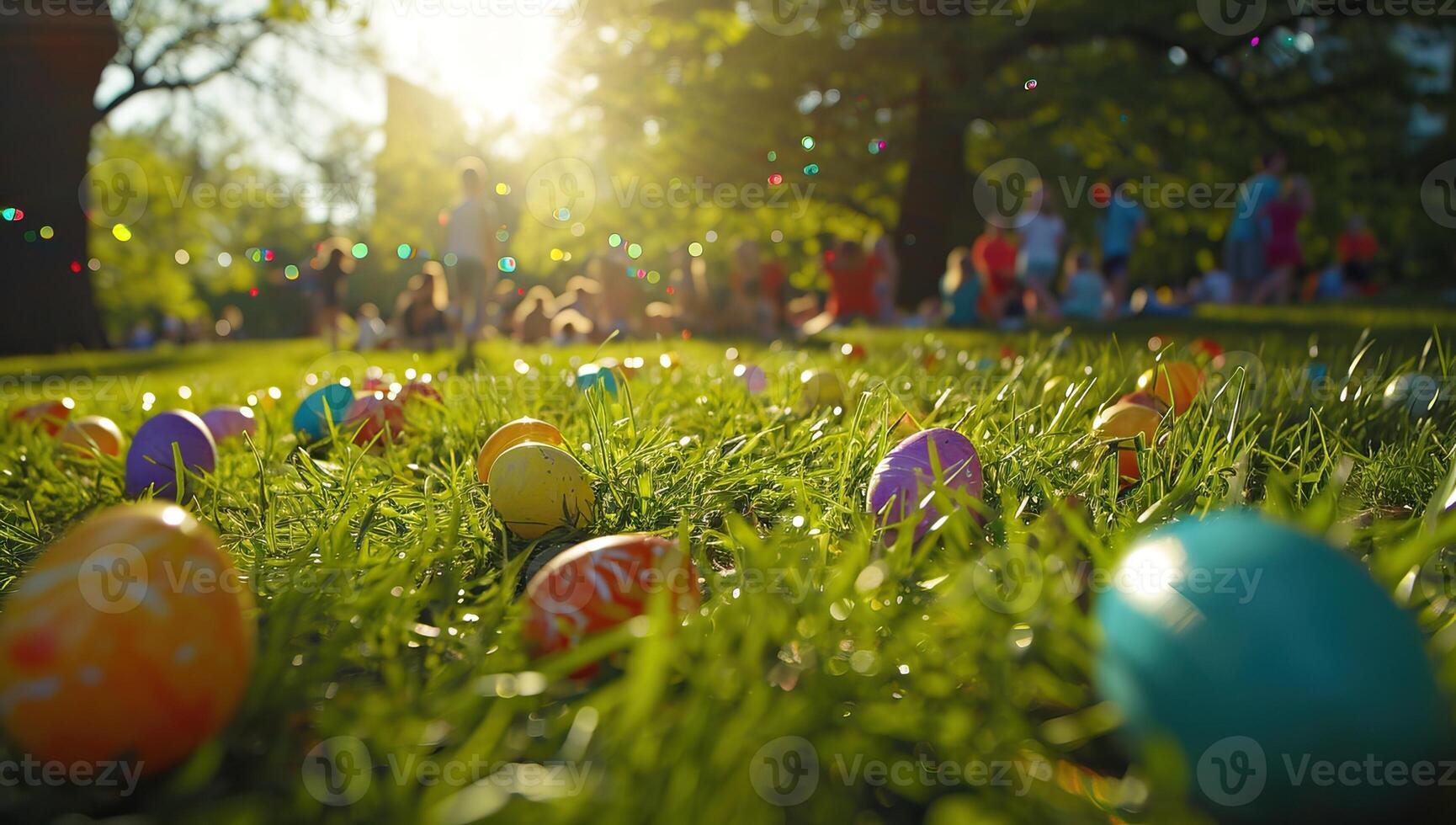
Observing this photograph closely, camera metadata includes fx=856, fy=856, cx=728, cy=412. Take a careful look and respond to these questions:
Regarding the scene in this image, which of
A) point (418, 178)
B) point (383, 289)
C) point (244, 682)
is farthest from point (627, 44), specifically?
point (383, 289)

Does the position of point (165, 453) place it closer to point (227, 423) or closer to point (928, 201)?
point (227, 423)

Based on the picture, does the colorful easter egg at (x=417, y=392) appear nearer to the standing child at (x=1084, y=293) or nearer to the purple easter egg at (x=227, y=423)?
the purple easter egg at (x=227, y=423)

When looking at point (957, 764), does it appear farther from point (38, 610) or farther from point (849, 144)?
point (849, 144)

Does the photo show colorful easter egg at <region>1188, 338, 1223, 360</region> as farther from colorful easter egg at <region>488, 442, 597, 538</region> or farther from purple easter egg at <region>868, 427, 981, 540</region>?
colorful easter egg at <region>488, 442, 597, 538</region>

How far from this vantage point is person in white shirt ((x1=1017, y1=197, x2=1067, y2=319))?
1030 centimetres

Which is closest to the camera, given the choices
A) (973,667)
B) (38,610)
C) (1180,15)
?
(38,610)

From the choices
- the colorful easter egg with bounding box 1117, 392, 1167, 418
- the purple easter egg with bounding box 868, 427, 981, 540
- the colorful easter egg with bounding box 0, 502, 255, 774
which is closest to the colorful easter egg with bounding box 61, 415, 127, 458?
the colorful easter egg with bounding box 0, 502, 255, 774

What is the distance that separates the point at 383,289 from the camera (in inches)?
1957

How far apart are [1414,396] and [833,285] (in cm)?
950

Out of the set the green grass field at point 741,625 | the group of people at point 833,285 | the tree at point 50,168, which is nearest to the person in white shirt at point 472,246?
the group of people at point 833,285

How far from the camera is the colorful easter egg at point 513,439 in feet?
7.65

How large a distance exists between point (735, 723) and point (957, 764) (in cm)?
31

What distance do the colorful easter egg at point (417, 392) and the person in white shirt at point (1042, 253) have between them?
847cm

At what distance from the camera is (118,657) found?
113 cm
